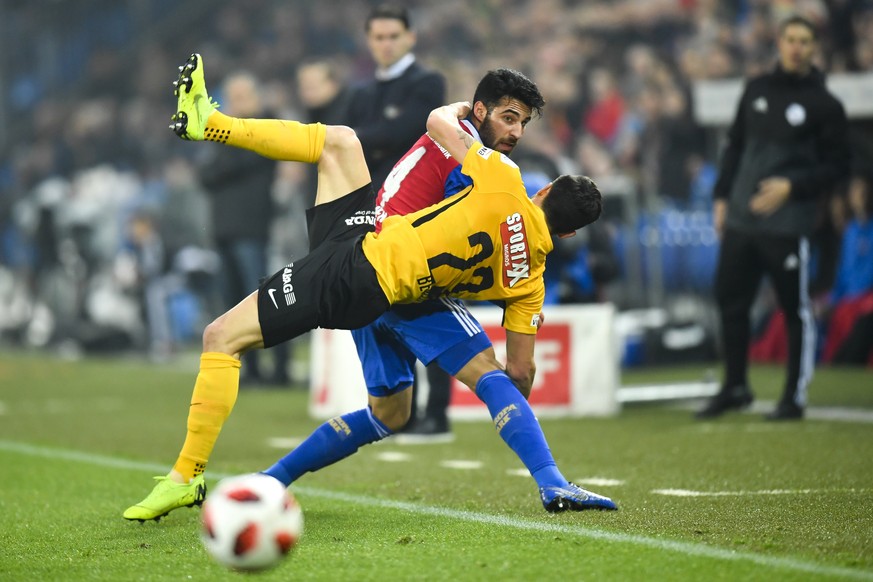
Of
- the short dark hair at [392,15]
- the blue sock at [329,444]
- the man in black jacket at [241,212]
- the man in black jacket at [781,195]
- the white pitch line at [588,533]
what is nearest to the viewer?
the white pitch line at [588,533]

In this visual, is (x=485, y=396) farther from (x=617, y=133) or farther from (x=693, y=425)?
(x=617, y=133)

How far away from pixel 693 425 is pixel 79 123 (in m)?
17.8

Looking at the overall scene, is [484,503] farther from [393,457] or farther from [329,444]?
[393,457]

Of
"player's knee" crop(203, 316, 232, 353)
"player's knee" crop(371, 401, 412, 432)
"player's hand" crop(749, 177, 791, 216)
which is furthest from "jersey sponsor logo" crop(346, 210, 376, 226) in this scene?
"player's hand" crop(749, 177, 791, 216)

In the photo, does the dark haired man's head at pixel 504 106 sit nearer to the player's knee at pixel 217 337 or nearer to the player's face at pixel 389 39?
the player's knee at pixel 217 337

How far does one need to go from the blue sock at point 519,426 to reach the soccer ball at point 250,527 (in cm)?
133

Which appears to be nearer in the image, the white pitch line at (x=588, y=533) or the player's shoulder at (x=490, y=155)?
the white pitch line at (x=588, y=533)

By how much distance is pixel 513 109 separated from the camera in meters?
Answer: 5.42

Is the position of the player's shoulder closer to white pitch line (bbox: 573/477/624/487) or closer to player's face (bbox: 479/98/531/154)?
player's face (bbox: 479/98/531/154)

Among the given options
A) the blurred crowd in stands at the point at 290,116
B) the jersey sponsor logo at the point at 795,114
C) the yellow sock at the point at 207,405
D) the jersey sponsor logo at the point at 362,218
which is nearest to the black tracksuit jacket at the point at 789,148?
the jersey sponsor logo at the point at 795,114

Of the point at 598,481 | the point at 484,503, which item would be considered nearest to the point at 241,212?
the point at 598,481

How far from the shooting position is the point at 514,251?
5121mm

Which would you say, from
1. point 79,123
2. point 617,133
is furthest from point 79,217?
point 617,133

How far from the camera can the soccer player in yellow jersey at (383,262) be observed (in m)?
5.08
